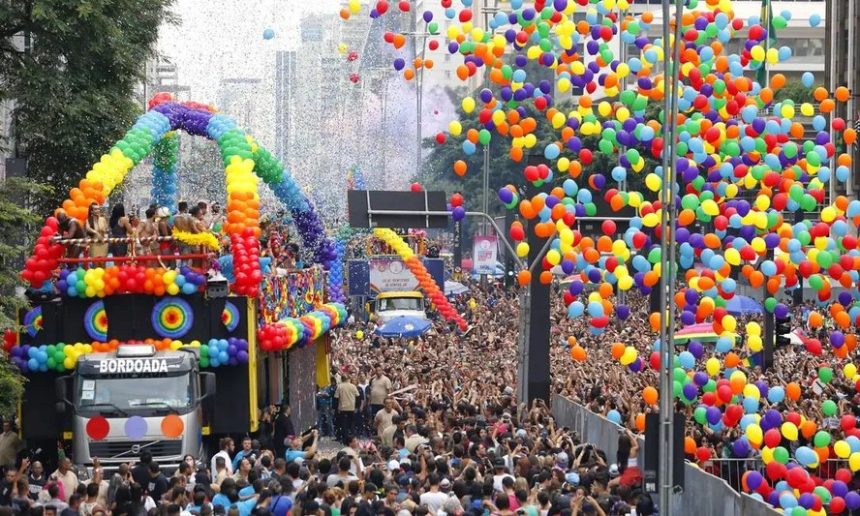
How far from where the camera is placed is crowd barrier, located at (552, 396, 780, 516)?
52.8 ft

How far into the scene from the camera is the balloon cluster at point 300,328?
2409 cm

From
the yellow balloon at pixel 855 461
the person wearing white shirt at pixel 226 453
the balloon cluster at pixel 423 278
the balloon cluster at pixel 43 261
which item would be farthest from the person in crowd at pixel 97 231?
the balloon cluster at pixel 423 278

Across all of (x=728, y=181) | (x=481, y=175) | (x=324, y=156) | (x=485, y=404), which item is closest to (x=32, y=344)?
(x=485, y=404)

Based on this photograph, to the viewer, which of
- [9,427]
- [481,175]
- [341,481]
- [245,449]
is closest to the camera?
[341,481]

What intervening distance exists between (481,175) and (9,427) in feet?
237

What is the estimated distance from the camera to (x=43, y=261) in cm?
2275

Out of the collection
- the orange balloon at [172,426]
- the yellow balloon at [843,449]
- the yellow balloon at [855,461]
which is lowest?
the orange balloon at [172,426]

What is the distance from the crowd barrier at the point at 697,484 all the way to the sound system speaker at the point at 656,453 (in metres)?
0.61

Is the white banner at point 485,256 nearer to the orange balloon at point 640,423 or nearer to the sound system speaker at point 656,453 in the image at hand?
the orange balloon at point 640,423

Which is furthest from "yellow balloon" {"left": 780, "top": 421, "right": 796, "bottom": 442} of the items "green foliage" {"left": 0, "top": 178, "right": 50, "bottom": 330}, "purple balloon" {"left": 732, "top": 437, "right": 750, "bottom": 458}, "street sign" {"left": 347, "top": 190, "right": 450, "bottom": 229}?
"street sign" {"left": 347, "top": 190, "right": 450, "bottom": 229}

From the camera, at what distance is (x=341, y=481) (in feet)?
56.0

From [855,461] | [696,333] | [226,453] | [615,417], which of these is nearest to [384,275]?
[696,333]

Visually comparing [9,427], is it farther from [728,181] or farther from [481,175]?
[481,175]

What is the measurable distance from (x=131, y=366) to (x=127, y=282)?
1212 millimetres
